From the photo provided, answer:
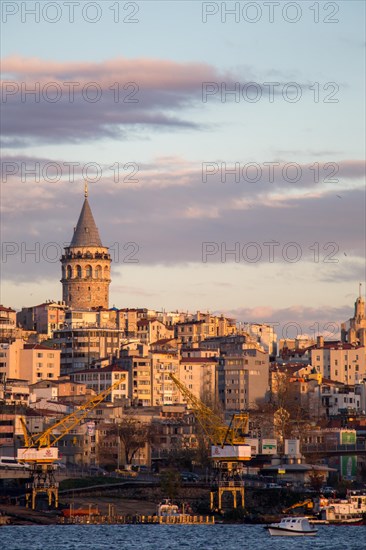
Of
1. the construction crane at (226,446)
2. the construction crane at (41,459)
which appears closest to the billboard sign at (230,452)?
the construction crane at (226,446)

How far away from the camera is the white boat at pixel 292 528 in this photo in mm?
123062

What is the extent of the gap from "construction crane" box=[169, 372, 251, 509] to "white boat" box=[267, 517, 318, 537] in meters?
21.3

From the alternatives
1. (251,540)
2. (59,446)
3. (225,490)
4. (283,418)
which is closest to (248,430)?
(283,418)

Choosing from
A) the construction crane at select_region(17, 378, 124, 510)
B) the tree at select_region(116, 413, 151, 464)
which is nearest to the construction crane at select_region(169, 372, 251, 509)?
the tree at select_region(116, 413, 151, 464)

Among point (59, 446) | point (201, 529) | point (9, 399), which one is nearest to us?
point (201, 529)

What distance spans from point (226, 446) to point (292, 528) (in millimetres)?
36633

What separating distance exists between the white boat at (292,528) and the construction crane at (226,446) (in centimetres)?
2126

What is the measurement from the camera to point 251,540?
118m

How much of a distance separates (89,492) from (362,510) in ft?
86.5

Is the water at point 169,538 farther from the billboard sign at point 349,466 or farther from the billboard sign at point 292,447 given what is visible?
the billboard sign at point 349,466

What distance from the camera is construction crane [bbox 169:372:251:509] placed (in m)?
151

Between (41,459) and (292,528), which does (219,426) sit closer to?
(41,459)

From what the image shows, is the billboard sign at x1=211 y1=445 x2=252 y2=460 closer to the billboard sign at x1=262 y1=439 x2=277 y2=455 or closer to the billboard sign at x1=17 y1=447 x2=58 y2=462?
the billboard sign at x1=17 y1=447 x2=58 y2=462

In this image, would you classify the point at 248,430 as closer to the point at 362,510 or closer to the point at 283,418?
→ the point at 283,418
